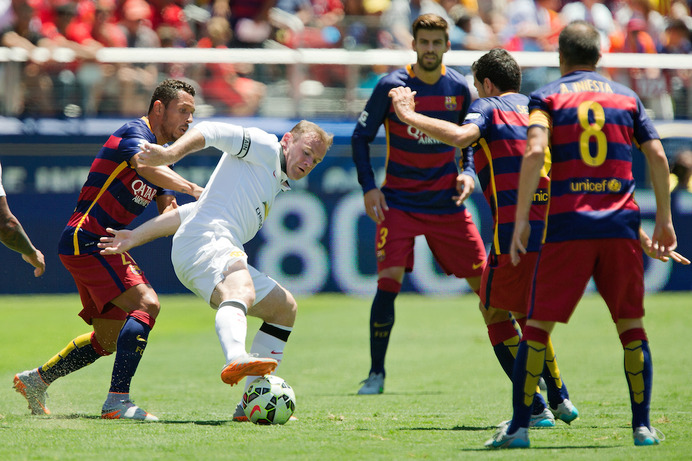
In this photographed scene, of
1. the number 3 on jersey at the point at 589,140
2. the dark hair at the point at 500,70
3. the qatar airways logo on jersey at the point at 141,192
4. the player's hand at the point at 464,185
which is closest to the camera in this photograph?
the number 3 on jersey at the point at 589,140

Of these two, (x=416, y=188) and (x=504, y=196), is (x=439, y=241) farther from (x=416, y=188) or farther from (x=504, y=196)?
(x=504, y=196)

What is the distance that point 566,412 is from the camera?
18.7 ft

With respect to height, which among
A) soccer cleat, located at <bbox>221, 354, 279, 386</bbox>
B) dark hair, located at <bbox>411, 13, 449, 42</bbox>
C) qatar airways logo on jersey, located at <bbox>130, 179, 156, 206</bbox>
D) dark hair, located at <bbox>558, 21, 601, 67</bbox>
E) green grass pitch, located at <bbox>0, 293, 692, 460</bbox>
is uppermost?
dark hair, located at <bbox>411, 13, 449, 42</bbox>

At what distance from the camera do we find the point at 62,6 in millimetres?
14898

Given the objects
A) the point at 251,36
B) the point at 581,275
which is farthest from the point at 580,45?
the point at 251,36

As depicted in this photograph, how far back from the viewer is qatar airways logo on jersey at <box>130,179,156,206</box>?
632cm

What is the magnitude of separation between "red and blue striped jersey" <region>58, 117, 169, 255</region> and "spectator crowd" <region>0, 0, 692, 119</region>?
302 inches

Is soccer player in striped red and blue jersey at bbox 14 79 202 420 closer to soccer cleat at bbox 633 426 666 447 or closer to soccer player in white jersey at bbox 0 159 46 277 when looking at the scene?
soccer player in white jersey at bbox 0 159 46 277

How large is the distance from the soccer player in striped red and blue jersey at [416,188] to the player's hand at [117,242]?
2.25m

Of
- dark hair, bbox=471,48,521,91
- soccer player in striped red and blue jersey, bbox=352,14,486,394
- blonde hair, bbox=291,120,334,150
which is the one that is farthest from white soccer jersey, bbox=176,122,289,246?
soccer player in striped red and blue jersey, bbox=352,14,486,394

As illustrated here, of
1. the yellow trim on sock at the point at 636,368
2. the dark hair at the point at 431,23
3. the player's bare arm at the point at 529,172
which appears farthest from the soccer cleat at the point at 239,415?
the dark hair at the point at 431,23

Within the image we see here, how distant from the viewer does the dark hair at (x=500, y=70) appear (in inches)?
238

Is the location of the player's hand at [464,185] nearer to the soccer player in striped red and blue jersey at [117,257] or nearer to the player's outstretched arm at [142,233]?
the soccer player in striped red and blue jersey at [117,257]

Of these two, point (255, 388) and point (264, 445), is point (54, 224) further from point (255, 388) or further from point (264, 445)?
point (264, 445)
